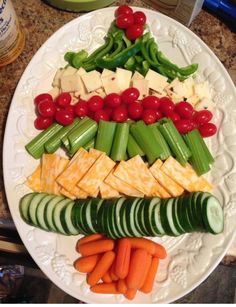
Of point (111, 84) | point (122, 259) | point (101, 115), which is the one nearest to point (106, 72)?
point (111, 84)

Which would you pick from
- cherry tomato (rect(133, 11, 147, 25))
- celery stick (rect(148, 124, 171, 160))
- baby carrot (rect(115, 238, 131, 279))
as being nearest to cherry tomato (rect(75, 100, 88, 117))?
celery stick (rect(148, 124, 171, 160))

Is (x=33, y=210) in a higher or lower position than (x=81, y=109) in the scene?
lower

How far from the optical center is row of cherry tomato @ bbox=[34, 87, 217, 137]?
1.34 meters

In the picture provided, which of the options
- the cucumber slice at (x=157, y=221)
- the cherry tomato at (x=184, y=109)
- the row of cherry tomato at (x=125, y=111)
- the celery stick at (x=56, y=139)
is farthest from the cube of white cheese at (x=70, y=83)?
the cucumber slice at (x=157, y=221)

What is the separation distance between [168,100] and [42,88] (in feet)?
1.45

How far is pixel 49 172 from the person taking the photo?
1289mm

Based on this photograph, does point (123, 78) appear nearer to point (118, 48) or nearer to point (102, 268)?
point (118, 48)

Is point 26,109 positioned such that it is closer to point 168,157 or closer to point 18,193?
point 18,193

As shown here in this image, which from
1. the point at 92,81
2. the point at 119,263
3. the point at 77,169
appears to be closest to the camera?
the point at 119,263

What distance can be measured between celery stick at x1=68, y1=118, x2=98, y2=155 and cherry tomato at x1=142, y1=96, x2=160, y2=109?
18 cm

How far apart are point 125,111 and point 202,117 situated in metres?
0.26

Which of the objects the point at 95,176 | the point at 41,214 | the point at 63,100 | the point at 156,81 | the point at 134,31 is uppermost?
the point at 134,31

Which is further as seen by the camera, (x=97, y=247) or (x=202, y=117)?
(x=202, y=117)

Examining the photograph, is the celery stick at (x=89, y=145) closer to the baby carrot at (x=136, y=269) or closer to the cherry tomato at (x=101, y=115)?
the cherry tomato at (x=101, y=115)
